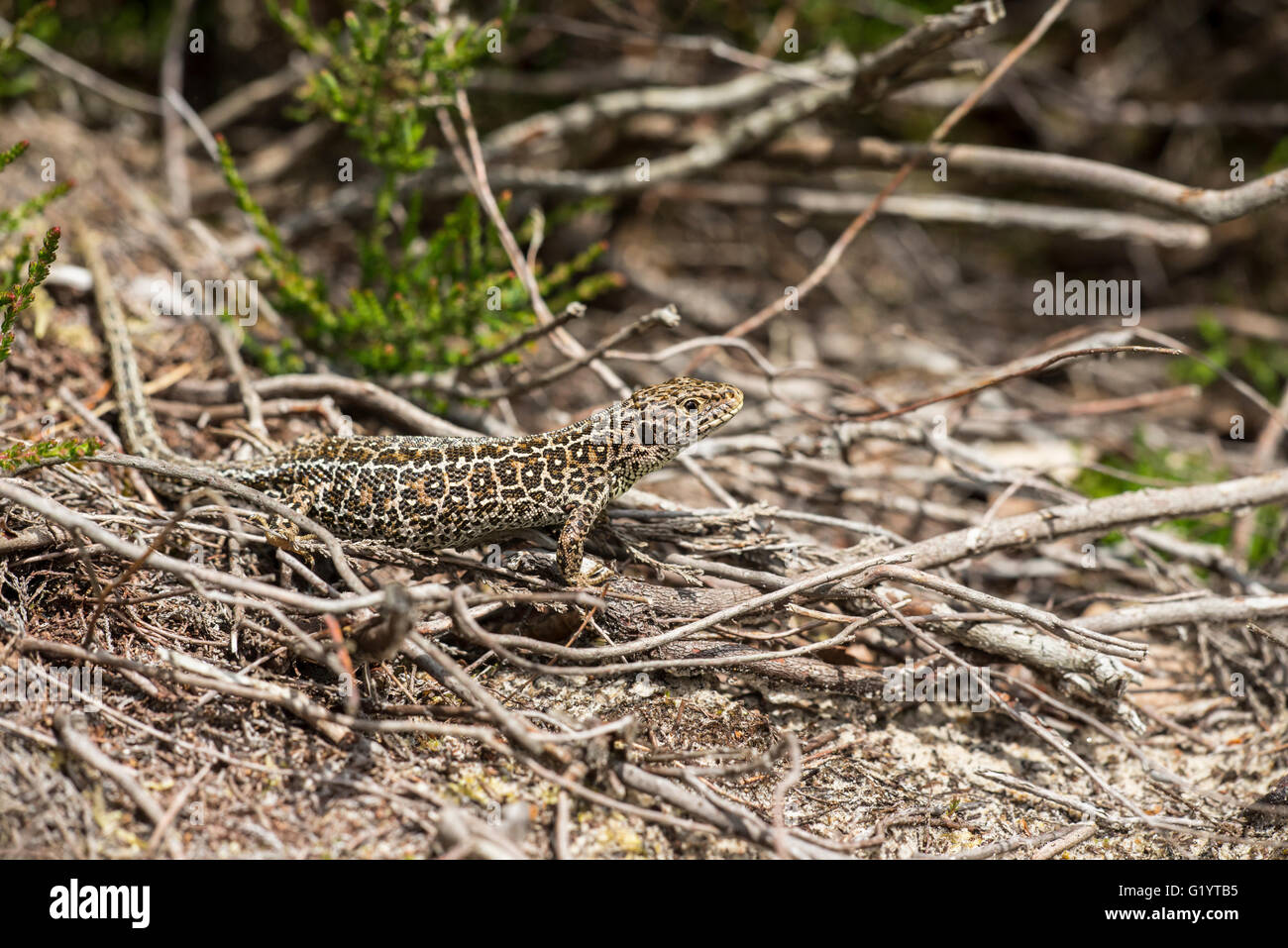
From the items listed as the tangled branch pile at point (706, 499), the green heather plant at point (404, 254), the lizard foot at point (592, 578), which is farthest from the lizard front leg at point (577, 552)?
the green heather plant at point (404, 254)

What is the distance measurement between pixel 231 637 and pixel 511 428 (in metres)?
2.39

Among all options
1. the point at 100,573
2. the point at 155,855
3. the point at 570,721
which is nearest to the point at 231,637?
the point at 100,573

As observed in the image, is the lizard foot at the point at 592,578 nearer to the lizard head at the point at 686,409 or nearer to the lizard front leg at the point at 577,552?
the lizard front leg at the point at 577,552

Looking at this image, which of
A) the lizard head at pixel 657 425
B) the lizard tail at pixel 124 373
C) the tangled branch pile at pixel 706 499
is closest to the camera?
the tangled branch pile at pixel 706 499

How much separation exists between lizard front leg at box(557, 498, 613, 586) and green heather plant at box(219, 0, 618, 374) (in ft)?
5.20

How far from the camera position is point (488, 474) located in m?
4.57

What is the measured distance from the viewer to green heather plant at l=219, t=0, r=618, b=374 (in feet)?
18.8

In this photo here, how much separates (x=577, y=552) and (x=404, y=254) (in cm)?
264

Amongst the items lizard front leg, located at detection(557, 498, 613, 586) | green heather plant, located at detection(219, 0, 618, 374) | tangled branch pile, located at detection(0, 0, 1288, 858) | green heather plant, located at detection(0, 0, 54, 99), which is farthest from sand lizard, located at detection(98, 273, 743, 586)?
green heather plant, located at detection(0, 0, 54, 99)

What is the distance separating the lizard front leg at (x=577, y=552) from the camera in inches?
176

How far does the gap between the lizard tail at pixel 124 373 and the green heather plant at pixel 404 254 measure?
805 millimetres

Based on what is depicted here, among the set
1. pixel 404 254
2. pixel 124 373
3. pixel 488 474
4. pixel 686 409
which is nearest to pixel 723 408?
pixel 686 409

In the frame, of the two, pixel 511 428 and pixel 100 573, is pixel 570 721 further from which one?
pixel 511 428

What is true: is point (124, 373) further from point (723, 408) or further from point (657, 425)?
point (723, 408)
